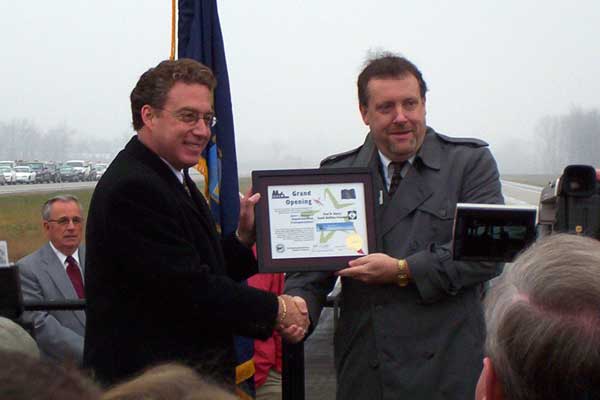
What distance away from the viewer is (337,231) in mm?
3055

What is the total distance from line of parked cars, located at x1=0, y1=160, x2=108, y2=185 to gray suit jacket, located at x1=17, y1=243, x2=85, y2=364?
50.9 m

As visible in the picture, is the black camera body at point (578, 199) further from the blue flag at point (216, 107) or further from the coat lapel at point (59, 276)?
the coat lapel at point (59, 276)

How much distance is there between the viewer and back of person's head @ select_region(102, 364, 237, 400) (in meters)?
0.96

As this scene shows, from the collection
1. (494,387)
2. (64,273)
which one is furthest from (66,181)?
(494,387)

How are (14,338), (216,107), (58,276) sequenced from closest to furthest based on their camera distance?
(14,338) < (216,107) < (58,276)

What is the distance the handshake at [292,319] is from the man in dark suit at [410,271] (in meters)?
0.08

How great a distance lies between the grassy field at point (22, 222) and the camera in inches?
611

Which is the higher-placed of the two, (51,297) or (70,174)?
(51,297)

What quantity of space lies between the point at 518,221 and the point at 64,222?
3297mm

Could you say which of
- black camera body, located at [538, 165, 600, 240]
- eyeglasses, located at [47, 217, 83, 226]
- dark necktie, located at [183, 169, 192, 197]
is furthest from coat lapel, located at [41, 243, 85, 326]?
black camera body, located at [538, 165, 600, 240]

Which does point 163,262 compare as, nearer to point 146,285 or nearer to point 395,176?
point 146,285

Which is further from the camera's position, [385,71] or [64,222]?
[64,222]

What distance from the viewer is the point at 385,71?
3.06 metres

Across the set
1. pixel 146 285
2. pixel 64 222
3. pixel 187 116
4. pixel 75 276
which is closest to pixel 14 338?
pixel 146 285
